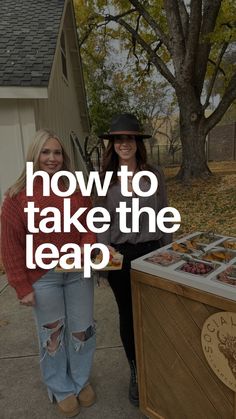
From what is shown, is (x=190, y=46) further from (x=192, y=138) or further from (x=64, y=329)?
(x=64, y=329)

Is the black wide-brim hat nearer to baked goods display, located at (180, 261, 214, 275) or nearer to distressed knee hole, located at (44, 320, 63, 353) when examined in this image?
baked goods display, located at (180, 261, 214, 275)

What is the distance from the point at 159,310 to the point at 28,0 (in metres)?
8.69

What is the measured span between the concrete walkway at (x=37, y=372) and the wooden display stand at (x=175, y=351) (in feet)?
1.37

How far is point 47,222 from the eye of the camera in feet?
6.56

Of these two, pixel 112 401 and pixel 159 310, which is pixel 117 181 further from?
pixel 112 401

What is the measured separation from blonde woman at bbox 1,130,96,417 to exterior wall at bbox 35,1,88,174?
3.38 m

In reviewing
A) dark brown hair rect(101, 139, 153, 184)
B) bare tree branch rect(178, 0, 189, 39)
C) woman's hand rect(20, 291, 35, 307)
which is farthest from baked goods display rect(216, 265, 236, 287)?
bare tree branch rect(178, 0, 189, 39)

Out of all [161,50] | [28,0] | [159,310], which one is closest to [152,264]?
[159,310]

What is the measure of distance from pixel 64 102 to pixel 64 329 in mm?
7280

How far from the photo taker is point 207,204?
8.65 m

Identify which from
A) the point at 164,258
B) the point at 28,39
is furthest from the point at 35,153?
the point at 28,39

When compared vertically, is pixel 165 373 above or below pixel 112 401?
above

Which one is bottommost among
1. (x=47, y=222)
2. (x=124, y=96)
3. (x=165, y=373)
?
(x=165, y=373)

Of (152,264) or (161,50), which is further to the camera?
(161,50)
